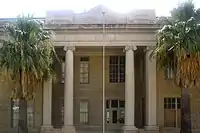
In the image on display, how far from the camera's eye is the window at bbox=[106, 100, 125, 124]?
40281 millimetres

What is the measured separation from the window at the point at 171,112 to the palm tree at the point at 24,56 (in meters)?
11.3

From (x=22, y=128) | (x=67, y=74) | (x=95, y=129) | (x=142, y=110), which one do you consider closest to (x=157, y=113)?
(x=142, y=110)

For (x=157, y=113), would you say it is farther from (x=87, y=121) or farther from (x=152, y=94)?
(x=87, y=121)

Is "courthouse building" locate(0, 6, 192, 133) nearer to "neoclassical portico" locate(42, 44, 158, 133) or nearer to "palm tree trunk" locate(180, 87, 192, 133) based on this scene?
"neoclassical portico" locate(42, 44, 158, 133)

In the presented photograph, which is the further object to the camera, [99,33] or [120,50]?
[120,50]

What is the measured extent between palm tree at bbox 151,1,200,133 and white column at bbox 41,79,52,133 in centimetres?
962

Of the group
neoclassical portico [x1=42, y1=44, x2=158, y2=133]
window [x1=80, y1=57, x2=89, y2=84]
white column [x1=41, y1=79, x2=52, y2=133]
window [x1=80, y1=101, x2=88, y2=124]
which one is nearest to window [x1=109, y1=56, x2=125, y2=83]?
window [x1=80, y1=57, x2=89, y2=84]

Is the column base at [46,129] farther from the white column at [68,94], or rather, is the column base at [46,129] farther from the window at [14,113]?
the window at [14,113]

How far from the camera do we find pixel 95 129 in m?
39.1

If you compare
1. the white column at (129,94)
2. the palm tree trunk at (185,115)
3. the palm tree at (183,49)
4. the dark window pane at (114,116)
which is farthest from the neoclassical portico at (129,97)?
the dark window pane at (114,116)

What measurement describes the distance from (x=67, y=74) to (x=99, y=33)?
13.4 feet

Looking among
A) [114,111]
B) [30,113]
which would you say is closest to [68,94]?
[30,113]

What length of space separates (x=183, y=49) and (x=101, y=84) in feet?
39.4

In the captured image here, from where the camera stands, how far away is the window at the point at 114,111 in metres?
40.3
